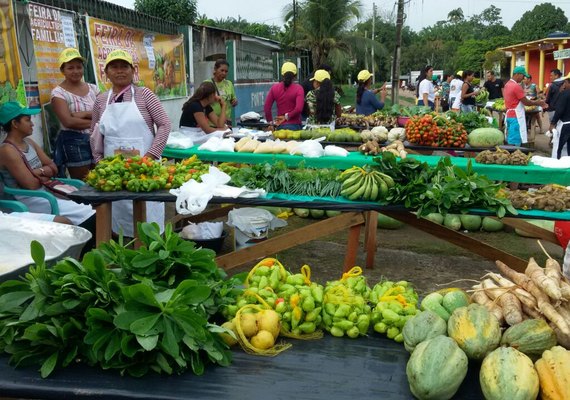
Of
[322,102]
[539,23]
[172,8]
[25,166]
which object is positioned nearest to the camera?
[25,166]

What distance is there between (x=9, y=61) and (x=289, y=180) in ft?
9.37

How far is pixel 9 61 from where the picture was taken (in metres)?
5.48

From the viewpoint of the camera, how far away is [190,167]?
5.36m

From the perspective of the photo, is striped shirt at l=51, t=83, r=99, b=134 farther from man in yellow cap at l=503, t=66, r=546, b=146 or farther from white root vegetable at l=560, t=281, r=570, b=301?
man in yellow cap at l=503, t=66, r=546, b=146

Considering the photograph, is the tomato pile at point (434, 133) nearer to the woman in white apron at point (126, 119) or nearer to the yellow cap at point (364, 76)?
the yellow cap at point (364, 76)

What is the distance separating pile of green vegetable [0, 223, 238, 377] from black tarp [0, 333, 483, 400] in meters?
0.05

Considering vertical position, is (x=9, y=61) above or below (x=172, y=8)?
below

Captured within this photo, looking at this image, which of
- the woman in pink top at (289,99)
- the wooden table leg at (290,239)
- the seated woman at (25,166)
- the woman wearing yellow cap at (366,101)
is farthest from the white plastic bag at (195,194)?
the woman wearing yellow cap at (366,101)

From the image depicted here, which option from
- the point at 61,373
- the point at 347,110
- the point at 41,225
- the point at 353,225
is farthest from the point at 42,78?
the point at 347,110

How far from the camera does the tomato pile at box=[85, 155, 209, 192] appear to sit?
15.7 ft

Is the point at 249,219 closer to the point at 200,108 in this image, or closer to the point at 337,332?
the point at 200,108

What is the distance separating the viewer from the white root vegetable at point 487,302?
2596mm

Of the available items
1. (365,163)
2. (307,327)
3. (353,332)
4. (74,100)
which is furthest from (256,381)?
(74,100)

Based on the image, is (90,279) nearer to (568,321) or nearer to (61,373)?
(61,373)
